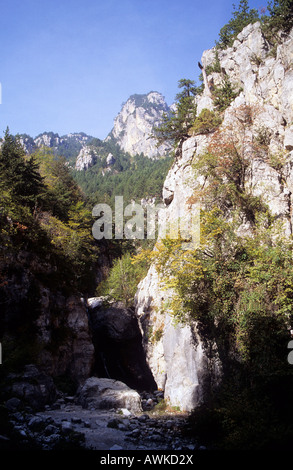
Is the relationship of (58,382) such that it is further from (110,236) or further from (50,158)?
(50,158)

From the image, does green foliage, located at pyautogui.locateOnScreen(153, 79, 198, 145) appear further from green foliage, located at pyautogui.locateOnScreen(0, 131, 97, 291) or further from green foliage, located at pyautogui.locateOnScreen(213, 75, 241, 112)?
green foliage, located at pyautogui.locateOnScreen(0, 131, 97, 291)

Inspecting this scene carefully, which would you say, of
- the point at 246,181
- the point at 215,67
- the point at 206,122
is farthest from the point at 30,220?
the point at 215,67

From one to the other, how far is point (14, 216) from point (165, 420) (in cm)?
1449

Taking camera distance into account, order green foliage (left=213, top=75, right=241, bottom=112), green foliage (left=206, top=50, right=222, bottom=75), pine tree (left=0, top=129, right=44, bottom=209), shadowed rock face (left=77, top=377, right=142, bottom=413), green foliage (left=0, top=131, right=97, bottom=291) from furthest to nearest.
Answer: green foliage (left=206, top=50, right=222, bottom=75)
green foliage (left=213, top=75, right=241, bottom=112)
pine tree (left=0, top=129, right=44, bottom=209)
green foliage (left=0, top=131, right=97, bottom=291)
shadowed rock face (left=77, top=377, right=142, bottom=413)

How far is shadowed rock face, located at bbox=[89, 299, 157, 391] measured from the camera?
21844mm

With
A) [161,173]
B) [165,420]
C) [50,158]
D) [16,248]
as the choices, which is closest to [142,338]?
[165,420]

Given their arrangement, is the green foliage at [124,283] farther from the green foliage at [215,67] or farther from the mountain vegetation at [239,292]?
the green foliage at [215,67]

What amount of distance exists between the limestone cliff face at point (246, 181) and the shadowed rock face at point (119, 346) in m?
1.43

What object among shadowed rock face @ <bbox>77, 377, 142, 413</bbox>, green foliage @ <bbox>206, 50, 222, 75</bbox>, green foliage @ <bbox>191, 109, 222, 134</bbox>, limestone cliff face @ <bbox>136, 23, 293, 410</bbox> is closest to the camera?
shadowed rock face @ <bbox>77, 377, 142, 413</bbox>

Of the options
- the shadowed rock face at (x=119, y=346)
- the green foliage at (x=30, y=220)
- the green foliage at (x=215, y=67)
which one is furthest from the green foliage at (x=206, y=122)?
the shadowed rock face at (x=119, y=346)

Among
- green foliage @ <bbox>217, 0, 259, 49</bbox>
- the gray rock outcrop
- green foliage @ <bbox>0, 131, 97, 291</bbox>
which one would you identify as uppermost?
the gray rock outcrop

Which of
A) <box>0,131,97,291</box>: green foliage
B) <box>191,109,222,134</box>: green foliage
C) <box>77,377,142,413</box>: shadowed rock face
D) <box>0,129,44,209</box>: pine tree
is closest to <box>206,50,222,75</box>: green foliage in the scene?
<box>191,109,222,134</box>: green foliage

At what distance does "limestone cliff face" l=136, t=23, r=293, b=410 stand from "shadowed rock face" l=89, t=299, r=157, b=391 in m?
1.43

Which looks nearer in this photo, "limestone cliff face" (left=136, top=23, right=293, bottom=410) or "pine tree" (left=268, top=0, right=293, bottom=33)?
"limestone cliff face" (left=136, top=23, right=293, bottom=410)
